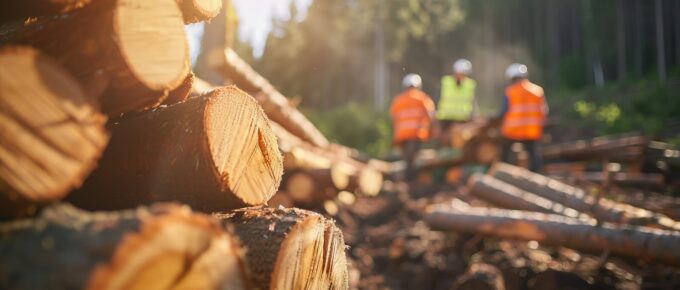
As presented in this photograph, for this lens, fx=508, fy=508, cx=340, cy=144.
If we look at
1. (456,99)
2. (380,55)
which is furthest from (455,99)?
(380,55)

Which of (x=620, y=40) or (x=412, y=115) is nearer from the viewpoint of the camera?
(x=412, y=115)

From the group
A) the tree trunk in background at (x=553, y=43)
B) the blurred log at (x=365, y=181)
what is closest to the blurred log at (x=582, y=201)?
the blurred log at (x=365, y=181)

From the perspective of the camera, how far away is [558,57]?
111ft

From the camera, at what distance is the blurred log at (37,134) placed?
1.12 metres

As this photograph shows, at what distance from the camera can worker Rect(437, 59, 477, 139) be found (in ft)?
33.8

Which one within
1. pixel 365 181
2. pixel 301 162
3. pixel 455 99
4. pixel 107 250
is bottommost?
pixel 365 181

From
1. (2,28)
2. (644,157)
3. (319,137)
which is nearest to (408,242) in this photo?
(319,137)

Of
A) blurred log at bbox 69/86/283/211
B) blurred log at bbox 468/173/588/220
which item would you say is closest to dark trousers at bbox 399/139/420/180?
blurred log at bbox 468/173/588/220

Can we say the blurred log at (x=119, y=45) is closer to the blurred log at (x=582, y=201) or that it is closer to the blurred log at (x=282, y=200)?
the blurred log at (x=282, y=200)

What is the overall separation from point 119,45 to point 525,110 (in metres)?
7.80

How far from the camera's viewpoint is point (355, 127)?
21.1 metres

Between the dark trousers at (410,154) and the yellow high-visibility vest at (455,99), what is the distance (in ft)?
4.10

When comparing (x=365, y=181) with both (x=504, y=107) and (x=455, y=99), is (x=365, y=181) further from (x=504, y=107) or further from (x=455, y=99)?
(x=455, y=99)

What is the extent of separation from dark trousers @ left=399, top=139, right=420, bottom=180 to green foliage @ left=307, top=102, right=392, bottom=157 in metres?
9.82
